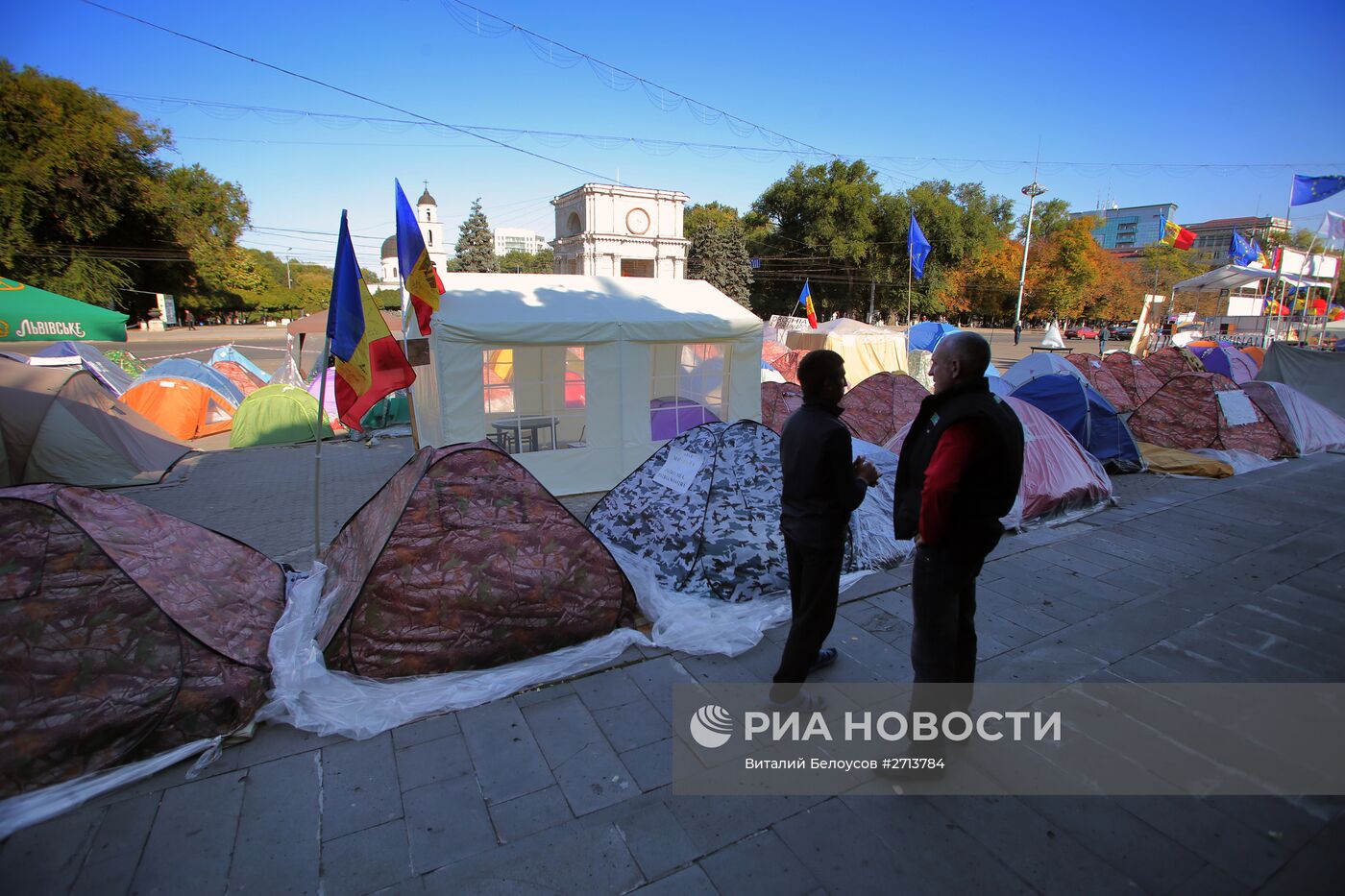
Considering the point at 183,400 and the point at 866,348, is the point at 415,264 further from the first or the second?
the point at 866,348

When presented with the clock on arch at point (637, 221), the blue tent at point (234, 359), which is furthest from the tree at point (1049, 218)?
the blue tent at point (234, 359)

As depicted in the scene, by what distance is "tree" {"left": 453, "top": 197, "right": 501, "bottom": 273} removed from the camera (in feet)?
173

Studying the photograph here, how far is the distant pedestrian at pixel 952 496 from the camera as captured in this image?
2322mm

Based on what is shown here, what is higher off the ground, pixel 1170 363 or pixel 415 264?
pixel 415 264

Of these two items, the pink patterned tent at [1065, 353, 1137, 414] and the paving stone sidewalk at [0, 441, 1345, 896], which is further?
the pink patterned tent at [1065, 353, 1137, 414]

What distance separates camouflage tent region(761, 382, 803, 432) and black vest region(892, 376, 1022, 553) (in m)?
6.85

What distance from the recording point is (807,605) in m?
2.88

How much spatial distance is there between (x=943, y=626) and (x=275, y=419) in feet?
35.7

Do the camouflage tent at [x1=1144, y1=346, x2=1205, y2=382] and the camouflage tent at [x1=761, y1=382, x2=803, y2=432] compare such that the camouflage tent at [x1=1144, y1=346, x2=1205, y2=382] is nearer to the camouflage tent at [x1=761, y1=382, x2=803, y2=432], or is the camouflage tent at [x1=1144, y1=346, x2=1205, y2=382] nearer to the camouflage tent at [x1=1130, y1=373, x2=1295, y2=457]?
the camouflage tent at [x1=1130, y1=373, x2=1295, y2=457]

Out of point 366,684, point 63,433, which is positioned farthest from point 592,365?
point 63,433

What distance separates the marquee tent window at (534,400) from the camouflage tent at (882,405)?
4.00m

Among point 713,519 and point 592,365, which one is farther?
point 592,365

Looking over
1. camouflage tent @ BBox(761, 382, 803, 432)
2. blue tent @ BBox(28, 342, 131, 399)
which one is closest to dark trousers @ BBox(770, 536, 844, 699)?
camouflage tent @ BBox(761, 382, 803, 432)

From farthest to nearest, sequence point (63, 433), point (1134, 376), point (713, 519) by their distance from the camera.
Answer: point (1134, 376) < point (63, 433) < point (713, 519)
